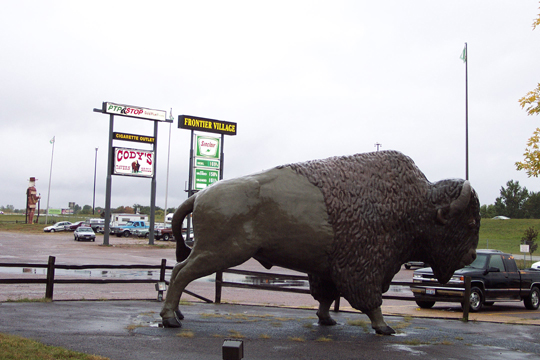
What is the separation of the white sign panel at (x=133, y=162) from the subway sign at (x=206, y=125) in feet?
13.5

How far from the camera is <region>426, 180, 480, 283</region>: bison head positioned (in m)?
6.64

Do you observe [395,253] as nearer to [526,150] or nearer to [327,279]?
[327,279]

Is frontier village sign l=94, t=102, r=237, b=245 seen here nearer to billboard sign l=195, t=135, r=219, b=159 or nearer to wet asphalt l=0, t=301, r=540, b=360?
billboard sign l=195, t=135, r=219, b=159

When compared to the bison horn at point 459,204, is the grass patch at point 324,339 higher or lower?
lower

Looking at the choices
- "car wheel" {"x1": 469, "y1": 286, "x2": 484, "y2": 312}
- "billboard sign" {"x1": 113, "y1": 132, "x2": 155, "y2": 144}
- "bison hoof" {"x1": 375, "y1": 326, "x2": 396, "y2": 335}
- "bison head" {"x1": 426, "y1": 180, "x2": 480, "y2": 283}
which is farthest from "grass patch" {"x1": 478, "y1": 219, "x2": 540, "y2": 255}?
"bison hoof" {"x1": 375, "y1": 326, "x2": 396, "y2": 335}

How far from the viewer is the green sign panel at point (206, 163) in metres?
29.3

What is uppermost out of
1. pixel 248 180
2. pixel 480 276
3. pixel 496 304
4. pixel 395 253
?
pixel 248 180

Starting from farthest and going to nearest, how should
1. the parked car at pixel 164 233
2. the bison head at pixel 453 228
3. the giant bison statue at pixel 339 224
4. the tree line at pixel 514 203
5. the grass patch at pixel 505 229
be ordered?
the tree line at pixel 514 203
the grass patch at pixel 505 229
the parked car at pixel 164 233
the bison head at pixel 453 228
the giant bison statue at pixel 339 224

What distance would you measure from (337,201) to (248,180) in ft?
3.92

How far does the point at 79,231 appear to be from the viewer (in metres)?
38.7

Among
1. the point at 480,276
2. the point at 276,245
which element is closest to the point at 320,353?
the point at 276,245

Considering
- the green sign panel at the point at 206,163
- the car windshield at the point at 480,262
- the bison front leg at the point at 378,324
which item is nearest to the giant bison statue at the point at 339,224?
the bison front leg at the point at 378,324

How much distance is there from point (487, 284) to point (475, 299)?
0.54 meters

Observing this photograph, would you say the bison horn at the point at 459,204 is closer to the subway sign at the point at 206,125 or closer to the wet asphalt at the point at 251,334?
the wet asphalt at the point at 251,334
